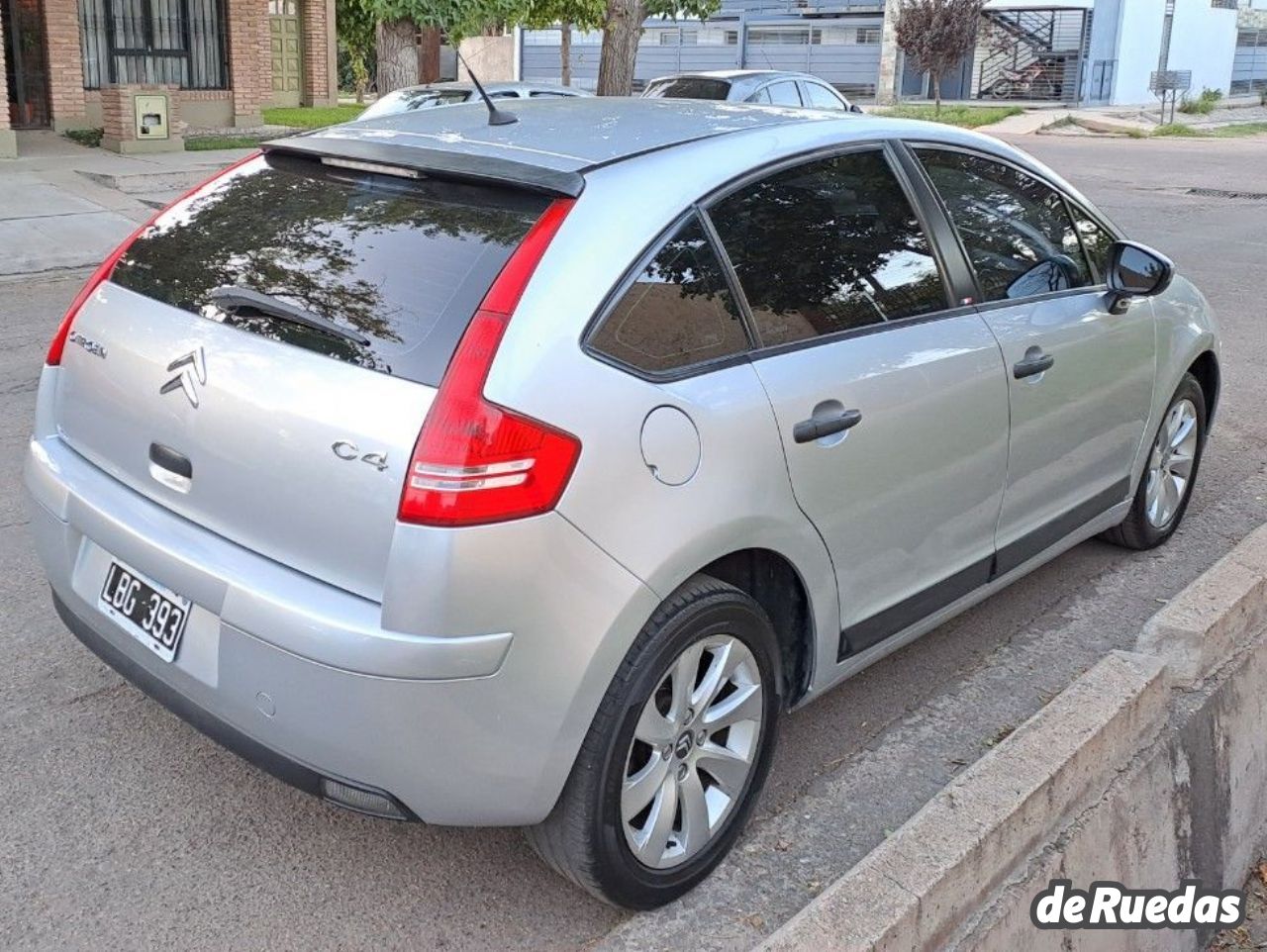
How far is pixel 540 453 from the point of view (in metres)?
2.63

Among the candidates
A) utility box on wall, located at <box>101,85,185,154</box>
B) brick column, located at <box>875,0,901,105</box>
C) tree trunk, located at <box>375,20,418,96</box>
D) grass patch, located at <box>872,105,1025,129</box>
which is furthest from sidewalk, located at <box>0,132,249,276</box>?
brick column, located at <box>875,0,901,105</box>

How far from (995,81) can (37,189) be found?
3445cm

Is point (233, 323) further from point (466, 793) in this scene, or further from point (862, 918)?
point (862, 918)

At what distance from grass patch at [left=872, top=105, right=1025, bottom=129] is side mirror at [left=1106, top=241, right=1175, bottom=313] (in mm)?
27835

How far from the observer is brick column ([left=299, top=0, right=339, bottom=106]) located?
2675 centimetres

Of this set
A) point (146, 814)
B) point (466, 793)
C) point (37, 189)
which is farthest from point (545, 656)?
→ point (37, 189)

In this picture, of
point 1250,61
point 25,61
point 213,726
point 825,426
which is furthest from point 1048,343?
point 1250,61

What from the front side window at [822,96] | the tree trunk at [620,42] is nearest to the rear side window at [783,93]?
the front side window at [822,96]

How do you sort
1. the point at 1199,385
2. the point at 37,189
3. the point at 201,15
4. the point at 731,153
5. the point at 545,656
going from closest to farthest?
the point at 545,656, the point at 731,153, the point at 1199,385, the point at 37,189, the point at 201,15

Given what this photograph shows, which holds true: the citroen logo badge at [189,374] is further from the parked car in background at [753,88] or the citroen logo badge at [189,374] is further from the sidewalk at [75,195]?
the parked car in background at [753,88]

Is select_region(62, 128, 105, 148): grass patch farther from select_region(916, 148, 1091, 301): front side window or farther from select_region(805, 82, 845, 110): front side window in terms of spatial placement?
select_region(916, 148, 1091, 301): front side window

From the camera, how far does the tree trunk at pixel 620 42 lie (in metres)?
17.6

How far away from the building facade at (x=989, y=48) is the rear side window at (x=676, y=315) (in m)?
36.4

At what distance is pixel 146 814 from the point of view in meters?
3.30
